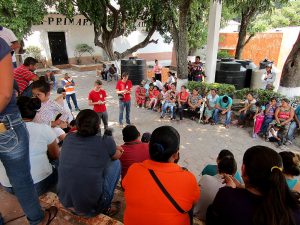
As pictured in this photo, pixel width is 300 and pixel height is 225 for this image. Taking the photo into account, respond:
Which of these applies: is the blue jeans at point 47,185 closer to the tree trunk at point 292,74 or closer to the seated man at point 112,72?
the tree trunk at point 292,74

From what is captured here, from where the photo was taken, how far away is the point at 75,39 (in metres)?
18.5

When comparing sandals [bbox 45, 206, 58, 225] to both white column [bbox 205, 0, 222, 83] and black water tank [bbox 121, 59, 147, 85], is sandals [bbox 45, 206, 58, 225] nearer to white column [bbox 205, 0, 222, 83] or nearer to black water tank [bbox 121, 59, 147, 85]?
white column [bbox 205, 0, 222, 83]

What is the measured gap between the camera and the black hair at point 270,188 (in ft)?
4.64

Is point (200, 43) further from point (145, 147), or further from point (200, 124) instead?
point (145, 147)

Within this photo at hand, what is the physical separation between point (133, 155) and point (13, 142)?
1614mm

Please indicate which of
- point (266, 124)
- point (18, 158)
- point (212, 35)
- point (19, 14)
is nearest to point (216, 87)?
point (266, 124)

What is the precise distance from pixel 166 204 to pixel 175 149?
0.41 m

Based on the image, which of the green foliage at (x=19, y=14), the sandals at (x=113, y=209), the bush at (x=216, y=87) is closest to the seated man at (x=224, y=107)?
the bush at (x=216, y=87)

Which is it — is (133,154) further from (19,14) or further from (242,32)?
(242,32)

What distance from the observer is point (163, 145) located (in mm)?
1860

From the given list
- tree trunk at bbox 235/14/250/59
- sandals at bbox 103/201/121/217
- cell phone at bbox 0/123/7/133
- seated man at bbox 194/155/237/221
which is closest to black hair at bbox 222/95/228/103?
seated man at bbox 194/155/237/221

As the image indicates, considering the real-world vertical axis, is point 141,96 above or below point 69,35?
below

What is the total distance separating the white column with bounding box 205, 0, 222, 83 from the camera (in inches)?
361

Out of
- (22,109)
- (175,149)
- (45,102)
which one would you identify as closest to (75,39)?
(45,102)
